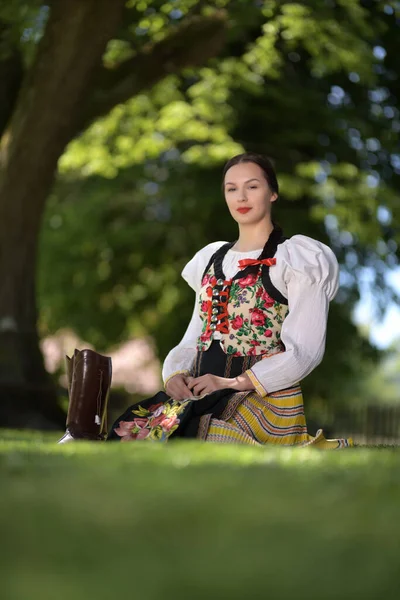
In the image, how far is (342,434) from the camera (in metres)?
28.1

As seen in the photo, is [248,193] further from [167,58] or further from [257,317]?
[167,58]

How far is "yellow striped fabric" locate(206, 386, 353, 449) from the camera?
4566 mm

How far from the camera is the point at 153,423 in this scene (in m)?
4.66

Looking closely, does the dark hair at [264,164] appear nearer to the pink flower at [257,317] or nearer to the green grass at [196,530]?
the pink flower at [257,317]

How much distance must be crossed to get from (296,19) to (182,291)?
9701 millimetres

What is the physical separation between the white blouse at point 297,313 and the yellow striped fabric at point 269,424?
0.31ft

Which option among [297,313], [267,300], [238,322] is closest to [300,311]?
[297,313]

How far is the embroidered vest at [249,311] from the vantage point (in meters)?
4.93

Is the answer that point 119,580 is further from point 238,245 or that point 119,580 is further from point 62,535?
point 238,245

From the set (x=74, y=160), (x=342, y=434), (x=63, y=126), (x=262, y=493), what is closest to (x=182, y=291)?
(x=74, y=160)

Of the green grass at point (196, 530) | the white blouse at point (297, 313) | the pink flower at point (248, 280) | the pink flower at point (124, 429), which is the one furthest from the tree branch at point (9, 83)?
the green grass at point (196, 530)

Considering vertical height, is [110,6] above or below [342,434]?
above

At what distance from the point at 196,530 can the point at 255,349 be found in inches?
123

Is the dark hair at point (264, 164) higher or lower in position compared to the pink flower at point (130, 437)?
higher
